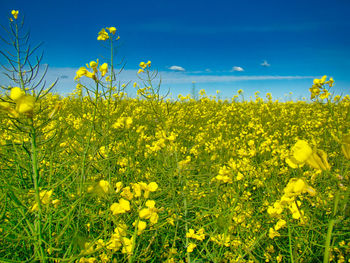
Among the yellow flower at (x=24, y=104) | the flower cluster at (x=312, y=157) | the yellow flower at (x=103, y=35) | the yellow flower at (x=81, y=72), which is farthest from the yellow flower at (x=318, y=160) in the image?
the yellow flower at (x=103, y=35)

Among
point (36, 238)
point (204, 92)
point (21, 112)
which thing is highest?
point (204, 92)

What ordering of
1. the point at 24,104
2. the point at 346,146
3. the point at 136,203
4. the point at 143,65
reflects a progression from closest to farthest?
the point at 346,146 → the point at 24,104 → the point at 136,203 → the point at 143,65

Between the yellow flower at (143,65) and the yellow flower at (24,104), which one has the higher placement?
the yellow flower at (143,65)

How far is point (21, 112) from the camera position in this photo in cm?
70

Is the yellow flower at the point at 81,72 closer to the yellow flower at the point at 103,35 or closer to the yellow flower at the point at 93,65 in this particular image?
the yellow flower at the point at 93,65

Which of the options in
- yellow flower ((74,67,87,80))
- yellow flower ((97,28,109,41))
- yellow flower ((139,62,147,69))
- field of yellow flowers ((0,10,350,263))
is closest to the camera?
field of yellow flowers ((0,10,350,263))

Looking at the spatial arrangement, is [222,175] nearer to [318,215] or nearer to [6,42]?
[318,215]

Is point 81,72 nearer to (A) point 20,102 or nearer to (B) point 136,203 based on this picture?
(A) point 20,102

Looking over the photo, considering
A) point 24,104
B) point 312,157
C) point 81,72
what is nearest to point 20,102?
point 24,104

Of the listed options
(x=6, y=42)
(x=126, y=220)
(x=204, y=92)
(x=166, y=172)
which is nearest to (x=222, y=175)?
(x=166, y=172)

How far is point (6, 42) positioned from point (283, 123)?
606 centimetres

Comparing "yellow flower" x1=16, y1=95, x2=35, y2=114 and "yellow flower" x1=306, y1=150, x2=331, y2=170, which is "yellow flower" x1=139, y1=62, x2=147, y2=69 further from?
"yellow flower" x1=306, y1=150, x2=331, y2=170

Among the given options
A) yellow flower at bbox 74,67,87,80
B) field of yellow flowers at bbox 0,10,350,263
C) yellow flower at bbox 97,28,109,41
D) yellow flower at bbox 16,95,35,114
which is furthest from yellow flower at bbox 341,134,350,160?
yellow flower at bbox 97,28,109,41

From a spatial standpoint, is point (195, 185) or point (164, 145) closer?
point (164, 145)
